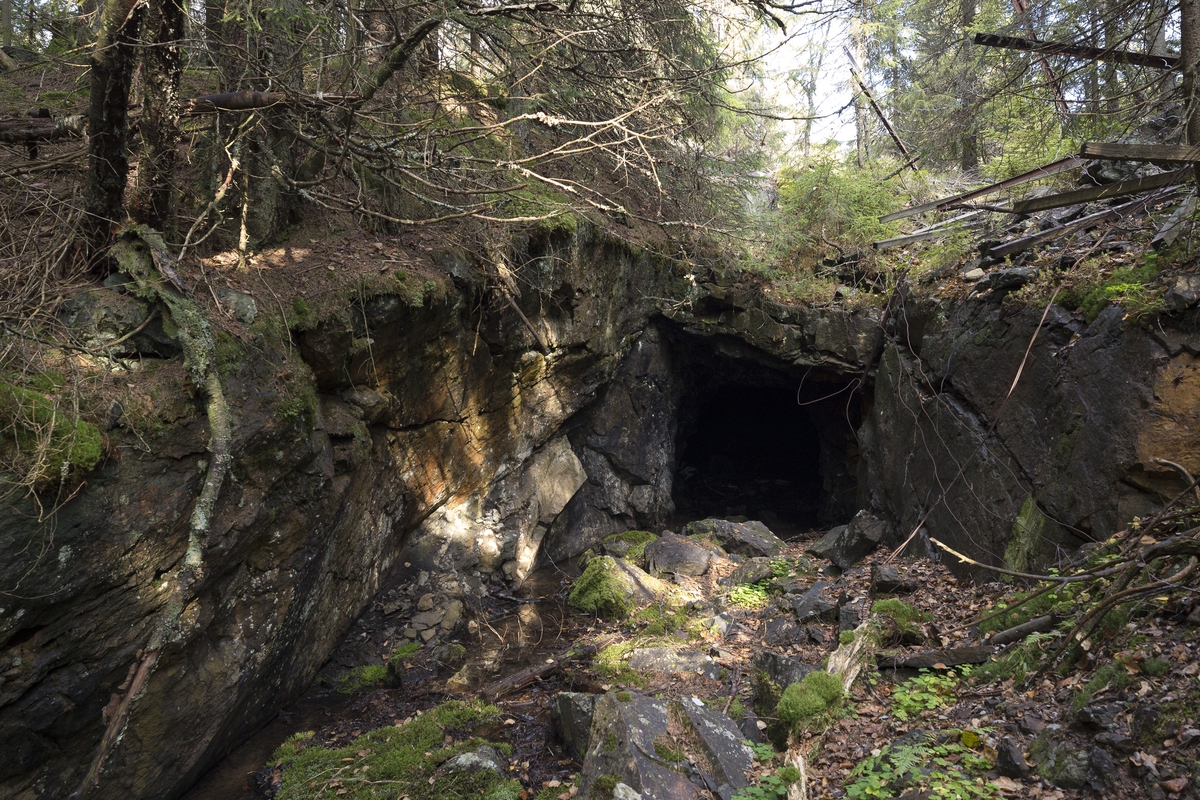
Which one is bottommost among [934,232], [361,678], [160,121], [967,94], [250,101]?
[361,678]

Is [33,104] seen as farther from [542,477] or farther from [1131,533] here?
[1131,533]

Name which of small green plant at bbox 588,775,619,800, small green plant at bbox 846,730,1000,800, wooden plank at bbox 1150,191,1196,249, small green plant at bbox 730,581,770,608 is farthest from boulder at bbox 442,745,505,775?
wooden plank at bbox 1150,191,1196,249

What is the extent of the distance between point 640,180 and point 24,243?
7850mm

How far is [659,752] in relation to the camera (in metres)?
3.75

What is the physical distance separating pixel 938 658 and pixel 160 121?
6.99 meters

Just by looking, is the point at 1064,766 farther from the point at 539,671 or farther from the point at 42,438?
the point at 42,438

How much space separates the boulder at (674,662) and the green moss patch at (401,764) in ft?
4.89

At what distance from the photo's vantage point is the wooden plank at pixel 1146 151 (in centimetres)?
415

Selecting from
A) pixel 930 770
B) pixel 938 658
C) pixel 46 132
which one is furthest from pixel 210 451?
pixel 938 658

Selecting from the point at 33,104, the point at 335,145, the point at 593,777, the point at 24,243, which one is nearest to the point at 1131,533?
the point at 593,777

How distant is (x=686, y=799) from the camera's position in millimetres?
3469

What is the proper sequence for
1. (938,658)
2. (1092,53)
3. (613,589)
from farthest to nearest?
(613,589) < (1092,53) < (938,658)

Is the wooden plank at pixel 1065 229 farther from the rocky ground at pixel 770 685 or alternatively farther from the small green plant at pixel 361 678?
the small green plant at pixel 361 678

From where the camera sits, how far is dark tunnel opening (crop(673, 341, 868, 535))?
1277 cm
